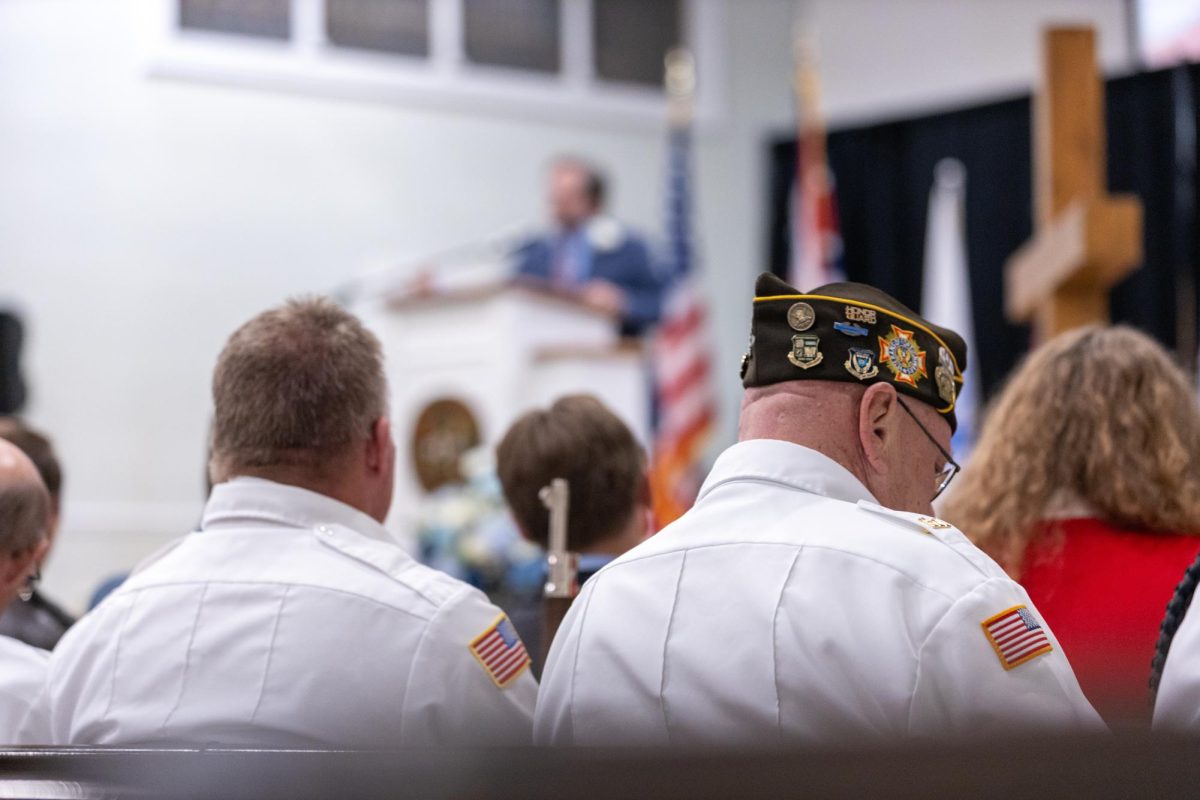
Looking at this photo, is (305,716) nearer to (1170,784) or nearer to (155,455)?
(1170,784)

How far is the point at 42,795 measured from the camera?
2.80 feet

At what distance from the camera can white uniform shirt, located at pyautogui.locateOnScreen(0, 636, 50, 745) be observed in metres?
1.67

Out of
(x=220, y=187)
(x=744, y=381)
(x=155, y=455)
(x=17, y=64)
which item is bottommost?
(x=155, y=455)

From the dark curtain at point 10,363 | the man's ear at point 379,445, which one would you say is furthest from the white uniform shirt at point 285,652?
the dark curtain at point 10,363

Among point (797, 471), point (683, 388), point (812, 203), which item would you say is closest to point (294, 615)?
point (797, 471)

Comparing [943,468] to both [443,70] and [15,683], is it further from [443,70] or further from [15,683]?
[443,70]

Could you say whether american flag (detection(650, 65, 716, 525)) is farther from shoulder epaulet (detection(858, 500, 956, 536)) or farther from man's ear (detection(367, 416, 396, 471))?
shoulder epaulet (detection(858, 500, 956, 536))

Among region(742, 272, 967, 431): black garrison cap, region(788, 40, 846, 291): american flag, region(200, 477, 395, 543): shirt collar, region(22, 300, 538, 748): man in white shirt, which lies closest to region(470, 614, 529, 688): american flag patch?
region(22, 300, 538, 748): man in white shirt

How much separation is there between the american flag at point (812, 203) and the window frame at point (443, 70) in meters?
0.73

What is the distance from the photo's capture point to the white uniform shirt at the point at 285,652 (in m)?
1.46

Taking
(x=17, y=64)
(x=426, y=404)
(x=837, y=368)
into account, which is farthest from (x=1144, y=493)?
(x=17, y=64)

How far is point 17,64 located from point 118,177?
2.60 feet

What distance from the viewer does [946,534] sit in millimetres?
1272

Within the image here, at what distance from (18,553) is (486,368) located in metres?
4.10
